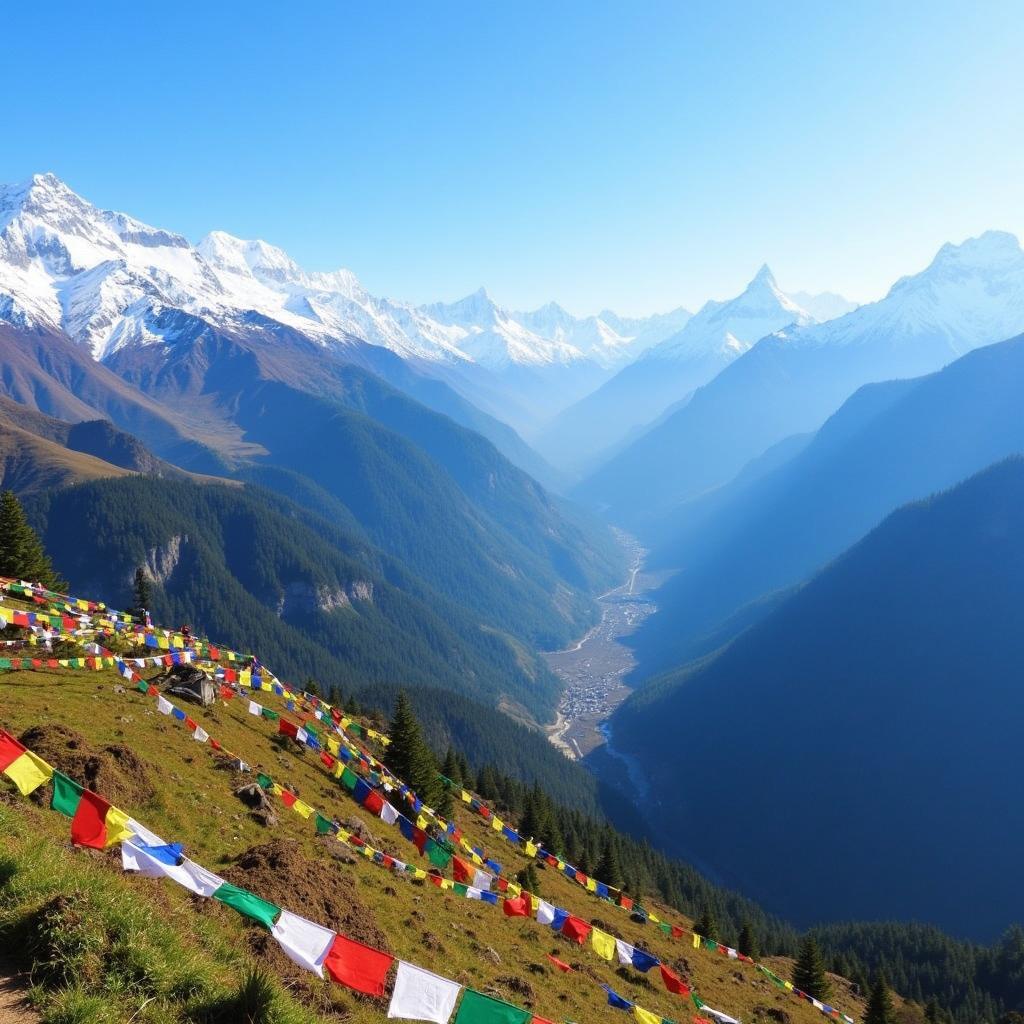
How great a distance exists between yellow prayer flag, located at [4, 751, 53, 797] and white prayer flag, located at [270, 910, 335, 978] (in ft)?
23.4

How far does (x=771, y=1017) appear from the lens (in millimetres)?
41500

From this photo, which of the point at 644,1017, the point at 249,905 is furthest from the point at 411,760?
the point at 249,905

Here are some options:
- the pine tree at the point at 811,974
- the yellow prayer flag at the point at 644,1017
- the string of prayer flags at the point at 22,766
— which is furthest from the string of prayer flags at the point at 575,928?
the pine tree at the point at 811,974

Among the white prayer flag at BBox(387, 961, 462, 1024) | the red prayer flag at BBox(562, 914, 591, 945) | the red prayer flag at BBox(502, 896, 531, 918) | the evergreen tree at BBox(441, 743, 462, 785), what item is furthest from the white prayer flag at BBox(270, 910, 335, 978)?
the evergreen tree at BBox(441, 743, 462, 785)

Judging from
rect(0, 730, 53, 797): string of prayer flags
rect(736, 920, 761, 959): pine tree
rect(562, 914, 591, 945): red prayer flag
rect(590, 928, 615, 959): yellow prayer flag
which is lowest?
rect(0, 730, 53, 797): string of prayer flags

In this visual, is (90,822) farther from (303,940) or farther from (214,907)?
(303,940)

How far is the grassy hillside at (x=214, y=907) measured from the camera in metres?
9.47

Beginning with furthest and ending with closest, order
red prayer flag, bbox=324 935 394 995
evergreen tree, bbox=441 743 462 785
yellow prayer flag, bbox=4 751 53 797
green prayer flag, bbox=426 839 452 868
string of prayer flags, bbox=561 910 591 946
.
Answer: evergreen tree, bbox=441 743 462 785, green prayer flag, bbox=426 839 452 868, string of prayer flags, bbox=561 910 591 946, yellow prayer flag, bbox=4 751 53 797, red prayer flag, bbox=324 935 394 995

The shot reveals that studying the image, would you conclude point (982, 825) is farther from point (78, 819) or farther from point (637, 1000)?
point (78, 819)

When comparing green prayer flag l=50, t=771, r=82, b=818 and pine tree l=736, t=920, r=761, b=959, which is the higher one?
pine tree l=736, t=920, r=761, b=959

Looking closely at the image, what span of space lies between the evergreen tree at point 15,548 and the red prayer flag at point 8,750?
5625cm

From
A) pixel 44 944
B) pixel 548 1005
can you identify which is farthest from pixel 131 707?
pixel 44 944

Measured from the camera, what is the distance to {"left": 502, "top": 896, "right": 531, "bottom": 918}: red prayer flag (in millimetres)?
31312

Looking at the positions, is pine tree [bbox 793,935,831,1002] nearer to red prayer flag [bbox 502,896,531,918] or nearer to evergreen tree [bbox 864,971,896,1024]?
evergreen tree [bbox 864,971,896,1024]
